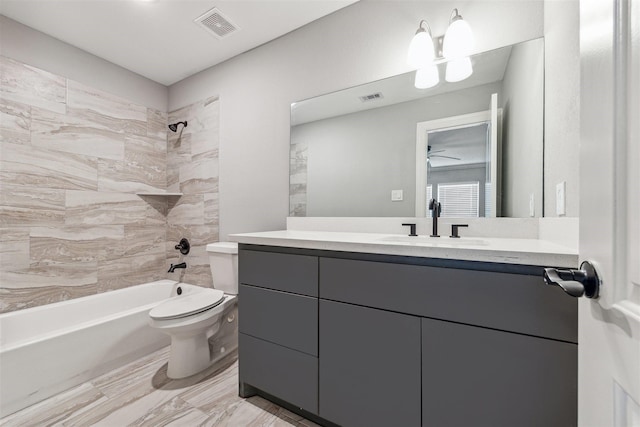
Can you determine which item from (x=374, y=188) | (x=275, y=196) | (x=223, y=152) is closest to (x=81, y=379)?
(x=275, y=196)

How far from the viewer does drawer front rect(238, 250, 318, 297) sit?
1.28 m

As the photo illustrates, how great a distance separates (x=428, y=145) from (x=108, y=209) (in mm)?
2720

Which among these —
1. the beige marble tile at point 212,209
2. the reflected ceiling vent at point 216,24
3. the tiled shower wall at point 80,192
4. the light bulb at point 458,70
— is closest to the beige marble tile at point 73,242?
the tiled shower wall at point 80,192

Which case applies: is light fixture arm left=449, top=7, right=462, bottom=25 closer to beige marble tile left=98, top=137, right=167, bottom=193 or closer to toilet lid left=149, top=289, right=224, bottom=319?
toilet lid left=149, top=289, right=224, bottom=319

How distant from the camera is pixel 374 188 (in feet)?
5.74

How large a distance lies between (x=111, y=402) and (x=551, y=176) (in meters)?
2.58

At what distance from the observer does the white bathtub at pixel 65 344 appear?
147cm

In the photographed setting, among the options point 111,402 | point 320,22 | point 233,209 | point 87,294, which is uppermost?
point 320,22

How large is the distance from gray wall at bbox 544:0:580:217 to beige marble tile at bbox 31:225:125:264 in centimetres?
320

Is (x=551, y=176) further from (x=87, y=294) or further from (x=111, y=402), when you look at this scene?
(x=87, y=294)

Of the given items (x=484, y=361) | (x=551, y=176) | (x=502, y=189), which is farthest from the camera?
(x=502, y=189)

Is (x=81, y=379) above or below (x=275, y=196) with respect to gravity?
below

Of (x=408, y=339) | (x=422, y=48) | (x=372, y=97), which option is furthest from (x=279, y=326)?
(x=422, y=48)

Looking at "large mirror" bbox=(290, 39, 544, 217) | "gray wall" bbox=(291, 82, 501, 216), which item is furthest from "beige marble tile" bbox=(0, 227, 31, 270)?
"gray wall" bbox=(291, 82, 501, 216)
